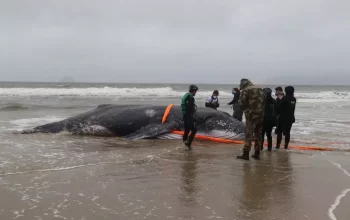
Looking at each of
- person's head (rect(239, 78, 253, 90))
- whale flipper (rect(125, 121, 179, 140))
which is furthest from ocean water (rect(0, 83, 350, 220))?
person's head (rect(239, 78, 253, 90))

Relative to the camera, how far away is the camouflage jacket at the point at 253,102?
803 cm

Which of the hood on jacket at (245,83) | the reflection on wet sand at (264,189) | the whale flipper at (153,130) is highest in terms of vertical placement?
the hood on jacket at (245,83)

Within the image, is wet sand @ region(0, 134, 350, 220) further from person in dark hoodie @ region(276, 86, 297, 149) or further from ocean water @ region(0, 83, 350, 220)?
person in dark hoodie @ region(276, 86, 297, 149)

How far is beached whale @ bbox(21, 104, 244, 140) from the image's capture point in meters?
10.8

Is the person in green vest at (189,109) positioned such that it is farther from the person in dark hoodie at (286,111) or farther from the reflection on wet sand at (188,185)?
the person in dark hoodie at (286,111)

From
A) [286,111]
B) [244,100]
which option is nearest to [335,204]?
[244,100]

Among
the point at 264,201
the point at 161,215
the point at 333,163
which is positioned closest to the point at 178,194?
the point at 161,215

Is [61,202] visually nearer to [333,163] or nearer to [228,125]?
[333,163]

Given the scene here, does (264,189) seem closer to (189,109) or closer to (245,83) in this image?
(245,83)

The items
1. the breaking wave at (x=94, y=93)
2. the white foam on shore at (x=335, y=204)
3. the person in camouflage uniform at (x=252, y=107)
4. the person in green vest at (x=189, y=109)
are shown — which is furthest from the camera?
the breaking wave at (x=94, y=93)

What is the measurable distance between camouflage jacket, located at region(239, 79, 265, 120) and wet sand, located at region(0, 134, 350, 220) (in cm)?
101

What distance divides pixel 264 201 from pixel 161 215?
1468 millimetres

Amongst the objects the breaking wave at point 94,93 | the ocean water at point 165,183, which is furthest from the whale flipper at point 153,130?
the breaking wave at point 94,93

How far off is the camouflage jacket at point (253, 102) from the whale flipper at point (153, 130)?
10.8ft
